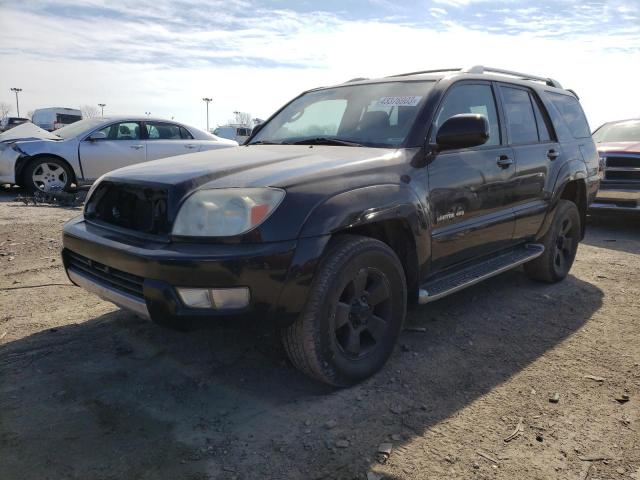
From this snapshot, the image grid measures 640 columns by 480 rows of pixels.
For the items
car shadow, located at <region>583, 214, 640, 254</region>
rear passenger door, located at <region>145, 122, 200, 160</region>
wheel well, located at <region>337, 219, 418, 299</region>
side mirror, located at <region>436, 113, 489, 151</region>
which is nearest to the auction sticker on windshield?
side mirror, located at <region>436, 113, 489, 151</region>

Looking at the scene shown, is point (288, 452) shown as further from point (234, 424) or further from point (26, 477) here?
point (26, 477)

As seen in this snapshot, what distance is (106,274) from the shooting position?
2.74 metres

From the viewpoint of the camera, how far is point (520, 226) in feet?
13.3

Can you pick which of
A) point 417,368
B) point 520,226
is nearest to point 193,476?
point 417,368

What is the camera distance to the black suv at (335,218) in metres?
2.37

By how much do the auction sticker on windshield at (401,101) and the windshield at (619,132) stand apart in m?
6.79

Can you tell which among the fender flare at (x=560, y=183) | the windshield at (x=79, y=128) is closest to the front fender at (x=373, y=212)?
the fender flare at (x=560, y=183)

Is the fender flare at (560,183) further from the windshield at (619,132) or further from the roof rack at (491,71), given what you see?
the windshield at (619,132)

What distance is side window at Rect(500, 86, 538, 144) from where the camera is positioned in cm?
405

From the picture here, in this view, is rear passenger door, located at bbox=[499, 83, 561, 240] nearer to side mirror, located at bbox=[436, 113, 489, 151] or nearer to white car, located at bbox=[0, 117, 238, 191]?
side mirror, located at bbox=[436, 113, 489, 151]

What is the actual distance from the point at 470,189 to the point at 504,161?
1.87ft

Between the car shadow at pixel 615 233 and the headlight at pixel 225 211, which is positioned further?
the car shadow at pixel 615 233

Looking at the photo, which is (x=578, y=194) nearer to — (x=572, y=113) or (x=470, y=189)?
(x=572, y=113)

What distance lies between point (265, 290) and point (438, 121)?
1.71m
